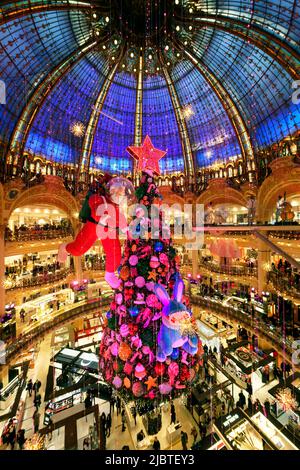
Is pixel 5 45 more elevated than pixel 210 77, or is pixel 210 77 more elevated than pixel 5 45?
pixel 210 77

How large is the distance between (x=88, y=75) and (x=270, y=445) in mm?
28660

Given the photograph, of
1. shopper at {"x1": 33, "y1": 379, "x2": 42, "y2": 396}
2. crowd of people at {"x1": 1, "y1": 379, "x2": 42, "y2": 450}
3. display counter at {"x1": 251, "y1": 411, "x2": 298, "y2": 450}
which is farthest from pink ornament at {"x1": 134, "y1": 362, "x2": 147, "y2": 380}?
shopper at {"x1": 33, "y1": 379, "x2": 42, "y2": 396}

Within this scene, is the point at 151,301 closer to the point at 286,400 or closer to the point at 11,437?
the point at 286,400

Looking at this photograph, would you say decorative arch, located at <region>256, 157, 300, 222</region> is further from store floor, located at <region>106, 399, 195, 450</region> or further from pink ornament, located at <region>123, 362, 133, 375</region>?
pink ornament, located at <region>123, 362, 133, 375</region>

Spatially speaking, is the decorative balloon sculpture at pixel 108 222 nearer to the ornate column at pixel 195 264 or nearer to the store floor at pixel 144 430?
the store floor at pixel 144 430

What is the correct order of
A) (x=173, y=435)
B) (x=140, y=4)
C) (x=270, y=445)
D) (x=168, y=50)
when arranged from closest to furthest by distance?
1. (x=270, y=445)
2. (x=173, y=435)
3. (x=140, y=4)
4. (x=168, y=50)

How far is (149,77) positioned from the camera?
23391 millimetres

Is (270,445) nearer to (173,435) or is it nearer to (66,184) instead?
(173,435)

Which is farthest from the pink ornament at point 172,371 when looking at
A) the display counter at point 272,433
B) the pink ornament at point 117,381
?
the display counter at point 272,433

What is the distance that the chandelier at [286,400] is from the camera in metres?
9.68

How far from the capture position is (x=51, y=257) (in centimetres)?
2602

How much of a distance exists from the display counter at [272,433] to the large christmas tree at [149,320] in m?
3.96

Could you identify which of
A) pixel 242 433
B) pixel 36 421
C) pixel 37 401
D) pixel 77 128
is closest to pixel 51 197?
pixel 77 128

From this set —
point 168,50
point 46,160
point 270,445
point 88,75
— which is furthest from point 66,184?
point 270,445
